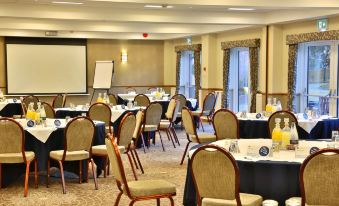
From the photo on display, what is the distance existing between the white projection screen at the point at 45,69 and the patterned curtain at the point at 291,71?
825 centimetres

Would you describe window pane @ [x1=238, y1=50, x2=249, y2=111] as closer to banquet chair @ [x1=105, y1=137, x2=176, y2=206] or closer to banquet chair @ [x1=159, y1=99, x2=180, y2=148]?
banquet chair @ [x1=159, y1=99, x2=180, y2=148]

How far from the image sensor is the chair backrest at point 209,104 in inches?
489

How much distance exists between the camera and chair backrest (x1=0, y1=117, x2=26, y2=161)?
620 cm

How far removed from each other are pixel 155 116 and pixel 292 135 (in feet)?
15.5

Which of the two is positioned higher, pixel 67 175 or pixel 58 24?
pixel 58 24

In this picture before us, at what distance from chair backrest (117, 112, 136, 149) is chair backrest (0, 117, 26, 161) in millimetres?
1219

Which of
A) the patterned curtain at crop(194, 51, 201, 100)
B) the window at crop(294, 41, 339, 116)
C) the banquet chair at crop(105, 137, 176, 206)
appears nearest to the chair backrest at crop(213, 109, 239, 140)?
the banquet chair at crop(105, 137, 176, 206)

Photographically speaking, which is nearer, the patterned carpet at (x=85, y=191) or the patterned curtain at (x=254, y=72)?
the patterned carpet at (x=85, y=191)

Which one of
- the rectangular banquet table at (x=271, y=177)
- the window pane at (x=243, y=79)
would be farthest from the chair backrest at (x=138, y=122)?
the window pane at (x=243, y=79)

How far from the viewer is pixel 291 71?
463 inches

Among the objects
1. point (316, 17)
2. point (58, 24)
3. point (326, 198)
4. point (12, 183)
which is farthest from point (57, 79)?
point (326, 198)

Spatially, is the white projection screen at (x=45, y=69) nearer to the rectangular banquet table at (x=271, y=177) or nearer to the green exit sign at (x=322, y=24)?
the green exit sign at (x=322, y=24)

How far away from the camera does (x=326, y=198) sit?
389cm

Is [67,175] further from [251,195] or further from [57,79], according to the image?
[57,79]
